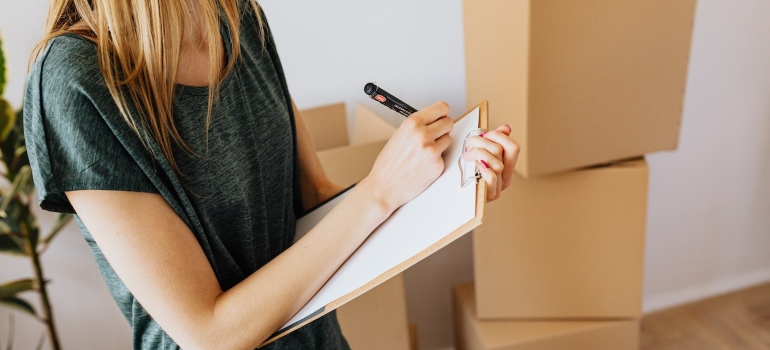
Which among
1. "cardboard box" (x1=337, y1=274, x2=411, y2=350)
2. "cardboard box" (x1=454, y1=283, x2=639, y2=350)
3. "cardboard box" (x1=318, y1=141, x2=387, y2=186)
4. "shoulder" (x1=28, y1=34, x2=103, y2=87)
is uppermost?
"shoulder" (x1=28, y1=34, x2=103, y2=87)

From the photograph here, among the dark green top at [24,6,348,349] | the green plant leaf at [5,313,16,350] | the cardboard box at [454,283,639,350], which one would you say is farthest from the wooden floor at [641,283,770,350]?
the green plant leaf at [5,313,16,350]

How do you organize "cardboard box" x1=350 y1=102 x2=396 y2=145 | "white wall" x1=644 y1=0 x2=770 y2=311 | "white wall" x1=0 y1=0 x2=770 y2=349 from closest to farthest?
1. "cardboard box" x1=350 y1=102 x2=396 y2=145
2. "white wall" x1=0 y1=0 x2=770 y2=349
3. "white wall" x1=644 y1=0 x2=770 y2=311

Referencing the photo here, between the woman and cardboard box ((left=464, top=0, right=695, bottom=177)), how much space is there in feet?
1.39

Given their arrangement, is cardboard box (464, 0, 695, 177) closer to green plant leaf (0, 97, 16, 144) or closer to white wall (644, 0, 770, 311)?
white wall (644, 0, 770, 311)

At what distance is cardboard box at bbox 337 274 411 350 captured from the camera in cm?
119

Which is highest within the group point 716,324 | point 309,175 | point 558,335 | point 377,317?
point 309,175

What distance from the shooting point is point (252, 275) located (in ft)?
1.91

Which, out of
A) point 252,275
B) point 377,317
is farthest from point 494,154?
point 377,317

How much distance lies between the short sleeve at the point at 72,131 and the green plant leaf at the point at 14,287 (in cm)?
84

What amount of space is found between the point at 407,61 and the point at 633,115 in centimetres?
52

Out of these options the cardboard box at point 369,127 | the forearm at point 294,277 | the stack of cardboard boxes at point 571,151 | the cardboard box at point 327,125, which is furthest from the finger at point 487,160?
the cardboard box at point 327,125

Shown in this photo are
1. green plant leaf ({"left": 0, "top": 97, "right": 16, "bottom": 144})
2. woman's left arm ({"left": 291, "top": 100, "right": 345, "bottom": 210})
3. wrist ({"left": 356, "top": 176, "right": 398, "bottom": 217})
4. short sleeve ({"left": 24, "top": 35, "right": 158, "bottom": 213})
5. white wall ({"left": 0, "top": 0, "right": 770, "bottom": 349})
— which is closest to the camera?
short sleeve ({"left": 24, "top": 35, "right": 158, "bottom": 213})

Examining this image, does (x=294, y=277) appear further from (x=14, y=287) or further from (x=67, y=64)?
(x=14, y=287)

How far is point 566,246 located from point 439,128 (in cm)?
69
